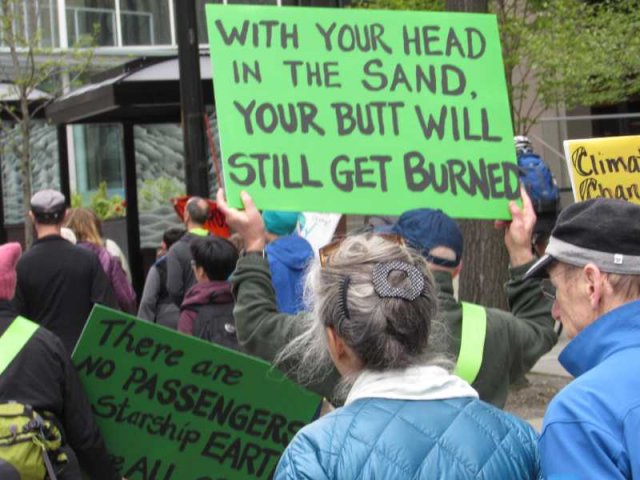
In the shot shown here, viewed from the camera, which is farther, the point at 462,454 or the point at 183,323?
the point at 183,323

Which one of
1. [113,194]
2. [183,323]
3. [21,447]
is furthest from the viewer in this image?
[113,194]

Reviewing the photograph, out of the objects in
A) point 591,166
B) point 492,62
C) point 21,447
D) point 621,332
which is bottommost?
point 21,447

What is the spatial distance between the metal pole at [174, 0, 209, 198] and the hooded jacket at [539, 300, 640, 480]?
7129 millimetres

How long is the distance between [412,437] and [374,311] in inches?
10.3

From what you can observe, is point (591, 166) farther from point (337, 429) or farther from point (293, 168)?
point (337, 429)

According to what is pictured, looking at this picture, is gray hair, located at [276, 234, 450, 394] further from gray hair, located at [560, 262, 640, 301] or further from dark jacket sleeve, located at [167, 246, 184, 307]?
dark jacket sleeve, located at [167, 246, 184, 307]

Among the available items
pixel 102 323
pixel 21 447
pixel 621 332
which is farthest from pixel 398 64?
pixel 621 332

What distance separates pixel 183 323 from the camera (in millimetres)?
6246

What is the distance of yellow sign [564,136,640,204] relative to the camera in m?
4.55

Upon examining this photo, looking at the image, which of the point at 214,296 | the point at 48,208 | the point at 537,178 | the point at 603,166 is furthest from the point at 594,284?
the point at 48,208

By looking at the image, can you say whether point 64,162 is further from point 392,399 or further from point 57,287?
point 392,399

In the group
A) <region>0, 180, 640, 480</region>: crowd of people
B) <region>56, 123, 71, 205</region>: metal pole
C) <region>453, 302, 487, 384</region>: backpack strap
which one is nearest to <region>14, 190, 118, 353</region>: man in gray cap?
<region>0, 180, 640, 480</region>: crowd of people

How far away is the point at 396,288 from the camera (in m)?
2.48

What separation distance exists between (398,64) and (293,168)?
1.90 ft
